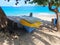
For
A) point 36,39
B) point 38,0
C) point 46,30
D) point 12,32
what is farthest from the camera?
point 46,30

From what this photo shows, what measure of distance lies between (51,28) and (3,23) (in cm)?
282

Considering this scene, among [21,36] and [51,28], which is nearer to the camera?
[21,36]

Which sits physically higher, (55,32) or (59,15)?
(59,15)

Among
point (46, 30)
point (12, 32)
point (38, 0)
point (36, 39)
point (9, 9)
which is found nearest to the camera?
point (38, 0)

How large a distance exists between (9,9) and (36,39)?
70.6 feet

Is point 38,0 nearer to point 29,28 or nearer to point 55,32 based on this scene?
point 29,28

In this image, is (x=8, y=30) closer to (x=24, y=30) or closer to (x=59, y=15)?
(x=24, y=30)

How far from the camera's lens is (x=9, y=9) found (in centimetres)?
2905

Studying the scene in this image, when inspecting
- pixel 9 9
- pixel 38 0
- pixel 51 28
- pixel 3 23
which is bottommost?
pixel 9 9

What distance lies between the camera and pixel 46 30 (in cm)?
946

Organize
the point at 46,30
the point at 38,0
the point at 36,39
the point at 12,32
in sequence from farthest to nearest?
1. the point at 46,30
2. the point at 12,32
3. the point at 36,39
4. the point at 38,0

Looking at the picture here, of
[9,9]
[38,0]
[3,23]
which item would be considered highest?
[38,0]

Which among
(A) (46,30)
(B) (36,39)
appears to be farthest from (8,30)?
(A) (46,30)

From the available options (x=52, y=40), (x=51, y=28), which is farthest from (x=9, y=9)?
(x=52, y=40)
